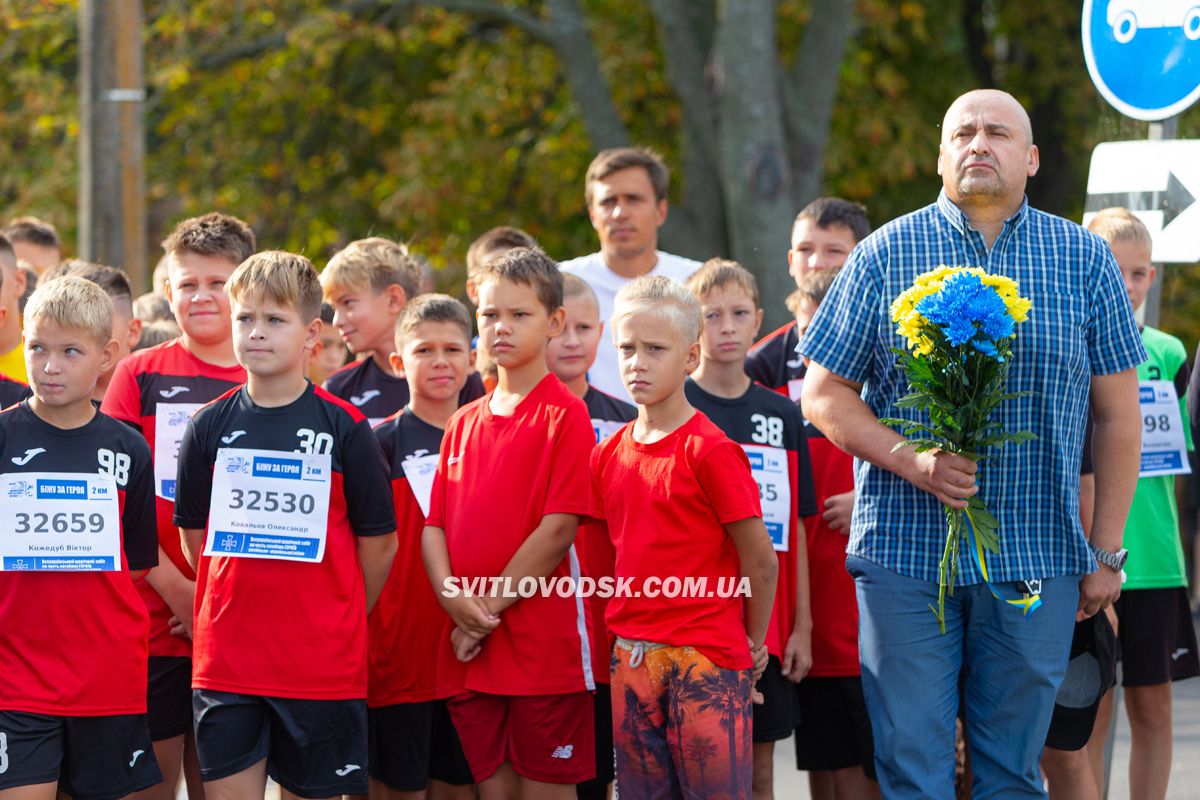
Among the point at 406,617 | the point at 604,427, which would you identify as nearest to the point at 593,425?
the point at 604,427

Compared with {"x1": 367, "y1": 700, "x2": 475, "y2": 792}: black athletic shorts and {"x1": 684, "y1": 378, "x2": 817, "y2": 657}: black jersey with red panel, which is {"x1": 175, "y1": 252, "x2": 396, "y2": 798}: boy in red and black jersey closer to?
{"x1": 367, "y1": 700, "x2": 475, "y2": 792}: black athletic shorts

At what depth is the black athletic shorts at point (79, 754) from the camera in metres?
4.75

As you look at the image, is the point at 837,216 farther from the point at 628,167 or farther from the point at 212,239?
the point at 212,239

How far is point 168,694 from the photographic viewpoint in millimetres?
5574

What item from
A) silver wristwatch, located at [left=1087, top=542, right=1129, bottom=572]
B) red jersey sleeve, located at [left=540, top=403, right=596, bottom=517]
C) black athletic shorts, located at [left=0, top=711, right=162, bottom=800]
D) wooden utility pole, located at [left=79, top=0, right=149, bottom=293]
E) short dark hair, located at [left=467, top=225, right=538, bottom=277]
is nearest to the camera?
silver wristwatch, located at [left=1087, top=542, right=1129, bottom=572]

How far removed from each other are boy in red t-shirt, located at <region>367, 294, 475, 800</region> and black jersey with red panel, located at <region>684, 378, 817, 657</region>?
962 millimetres

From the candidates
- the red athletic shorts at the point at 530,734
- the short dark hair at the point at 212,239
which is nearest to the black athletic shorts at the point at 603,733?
the red athletic shorts at the point at 530,734

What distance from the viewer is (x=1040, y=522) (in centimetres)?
454

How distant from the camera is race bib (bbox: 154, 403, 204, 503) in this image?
5.48 m

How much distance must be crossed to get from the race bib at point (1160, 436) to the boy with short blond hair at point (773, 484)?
148cm

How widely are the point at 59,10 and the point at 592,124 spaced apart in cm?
529

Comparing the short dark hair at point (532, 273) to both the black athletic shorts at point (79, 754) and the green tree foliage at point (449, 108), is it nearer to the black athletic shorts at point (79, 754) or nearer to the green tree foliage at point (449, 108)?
the black athletic shorts at point (79, 754)

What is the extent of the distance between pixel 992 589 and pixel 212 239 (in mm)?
3046

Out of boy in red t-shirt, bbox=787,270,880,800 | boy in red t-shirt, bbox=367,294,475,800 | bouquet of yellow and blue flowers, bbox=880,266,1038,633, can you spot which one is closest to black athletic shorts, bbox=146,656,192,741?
boy in red t-shirt, bbox=367,294,475,800
